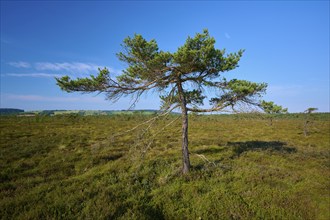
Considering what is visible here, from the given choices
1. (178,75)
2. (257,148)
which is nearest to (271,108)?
(178,75)

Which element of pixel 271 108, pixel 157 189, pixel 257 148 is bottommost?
pixel 157 189

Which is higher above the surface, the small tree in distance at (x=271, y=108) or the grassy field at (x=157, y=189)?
the small tree in distance at (x=271, y=108)

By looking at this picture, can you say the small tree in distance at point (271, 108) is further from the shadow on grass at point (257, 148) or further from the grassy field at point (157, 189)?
the shadow on grass at point (257, 148)

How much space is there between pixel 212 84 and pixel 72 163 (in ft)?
32.4

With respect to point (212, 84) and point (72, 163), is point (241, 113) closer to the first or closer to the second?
point (212, 84)

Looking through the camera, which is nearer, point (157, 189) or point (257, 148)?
point (157, 189)

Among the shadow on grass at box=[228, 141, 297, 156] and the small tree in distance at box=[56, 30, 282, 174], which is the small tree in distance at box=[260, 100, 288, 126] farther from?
the shadow on grass at box=[228, 141, 297, 156]

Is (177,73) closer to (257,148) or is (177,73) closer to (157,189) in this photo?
(157,189)

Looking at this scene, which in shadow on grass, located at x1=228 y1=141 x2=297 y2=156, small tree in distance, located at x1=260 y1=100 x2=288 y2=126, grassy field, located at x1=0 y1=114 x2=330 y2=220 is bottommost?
grassy field, located at x1=0 y1=114 x2=330 y2=220

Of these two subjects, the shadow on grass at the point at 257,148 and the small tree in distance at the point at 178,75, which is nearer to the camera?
the small tree in distance at the point at 178,75

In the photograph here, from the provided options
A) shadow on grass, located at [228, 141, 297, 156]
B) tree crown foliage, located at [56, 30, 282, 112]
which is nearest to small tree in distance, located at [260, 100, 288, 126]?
tree crown foliage, located at [56, 30, 282, 112]

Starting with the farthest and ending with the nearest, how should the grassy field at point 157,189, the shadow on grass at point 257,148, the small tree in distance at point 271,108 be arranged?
1. the shadow on grass at point 257,148
2. the small tree in distance at point 271,108
3. the grassy field at point 157,189

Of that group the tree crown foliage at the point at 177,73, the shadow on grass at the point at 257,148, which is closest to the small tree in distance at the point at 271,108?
the tree crown foliage at the point at 177,73

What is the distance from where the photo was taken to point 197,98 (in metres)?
9.90
